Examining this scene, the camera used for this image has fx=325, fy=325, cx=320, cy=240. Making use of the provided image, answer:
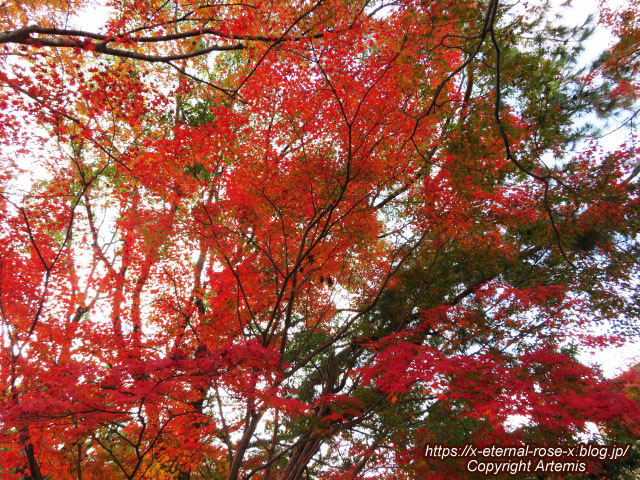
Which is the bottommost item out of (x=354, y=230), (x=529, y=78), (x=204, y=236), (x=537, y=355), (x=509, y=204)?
(x=537, y=355)

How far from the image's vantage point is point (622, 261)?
6.70m

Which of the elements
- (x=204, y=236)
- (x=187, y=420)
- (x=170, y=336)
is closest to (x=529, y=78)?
(x=204, y=236)

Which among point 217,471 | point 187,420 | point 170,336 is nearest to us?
point 187,420

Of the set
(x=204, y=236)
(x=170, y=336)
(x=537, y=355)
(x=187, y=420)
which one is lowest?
(x=187, y=420)

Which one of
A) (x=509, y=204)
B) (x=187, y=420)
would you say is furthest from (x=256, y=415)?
(x=509, y=204)

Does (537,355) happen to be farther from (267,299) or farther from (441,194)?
(267,299)

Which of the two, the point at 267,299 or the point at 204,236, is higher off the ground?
the point at 204,236

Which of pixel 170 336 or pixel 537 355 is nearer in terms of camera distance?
pixel 537 355

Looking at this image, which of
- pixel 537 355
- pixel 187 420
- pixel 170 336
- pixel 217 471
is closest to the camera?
pixel 537 355

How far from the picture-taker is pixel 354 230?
6605 mm

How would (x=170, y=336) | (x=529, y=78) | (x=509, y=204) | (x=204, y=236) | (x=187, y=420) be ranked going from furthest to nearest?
(x=170, y=336)
(x=509, y=204)
(x=187, y=420)
(x=204, y=236)
(x=529, y=78)

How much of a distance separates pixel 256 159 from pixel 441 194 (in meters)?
4.13

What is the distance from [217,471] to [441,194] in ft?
29.7

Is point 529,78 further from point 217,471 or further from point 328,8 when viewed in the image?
point 217,471
